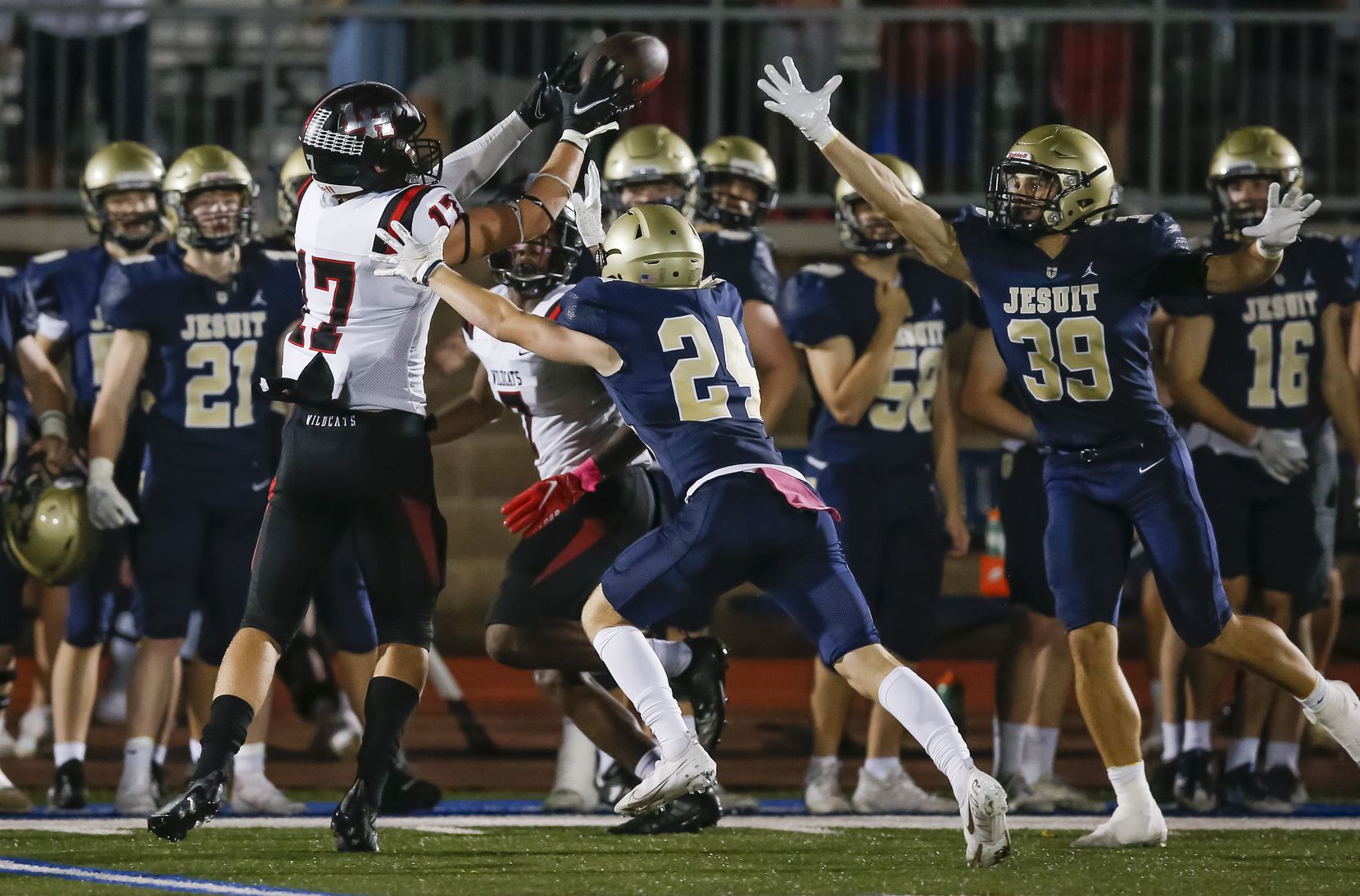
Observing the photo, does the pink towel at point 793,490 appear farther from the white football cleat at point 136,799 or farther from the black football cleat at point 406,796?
the white football cleat at point 136,799

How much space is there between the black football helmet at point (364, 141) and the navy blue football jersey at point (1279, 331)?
8.54 ft

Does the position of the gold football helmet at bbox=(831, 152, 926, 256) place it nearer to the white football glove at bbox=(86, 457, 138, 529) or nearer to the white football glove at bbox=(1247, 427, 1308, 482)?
the white football glove at bbox=(1247, 427, 1308, 482)

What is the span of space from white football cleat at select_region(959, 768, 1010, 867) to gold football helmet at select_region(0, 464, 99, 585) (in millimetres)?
2930

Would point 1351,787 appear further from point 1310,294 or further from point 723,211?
point 723,211

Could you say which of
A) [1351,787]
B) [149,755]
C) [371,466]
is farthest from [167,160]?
[1351,787]

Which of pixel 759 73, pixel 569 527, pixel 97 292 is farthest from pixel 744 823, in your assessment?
pixel 759 73

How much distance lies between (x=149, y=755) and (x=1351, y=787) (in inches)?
147

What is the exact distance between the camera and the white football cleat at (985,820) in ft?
15.5

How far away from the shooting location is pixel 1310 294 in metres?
6.60

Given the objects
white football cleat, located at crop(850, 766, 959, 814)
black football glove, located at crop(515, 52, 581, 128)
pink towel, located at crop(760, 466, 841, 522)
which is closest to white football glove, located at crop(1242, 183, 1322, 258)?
pink towel, located at crop(760, 466, 841, 522)

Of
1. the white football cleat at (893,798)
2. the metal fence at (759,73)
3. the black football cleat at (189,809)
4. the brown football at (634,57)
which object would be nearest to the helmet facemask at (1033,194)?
the brown football at (634,57)

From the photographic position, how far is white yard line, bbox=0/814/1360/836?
583 centimetres

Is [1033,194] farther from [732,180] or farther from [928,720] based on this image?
[732,180]

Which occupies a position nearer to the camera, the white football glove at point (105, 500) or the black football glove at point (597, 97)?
the black football glove at point (597, 97)
